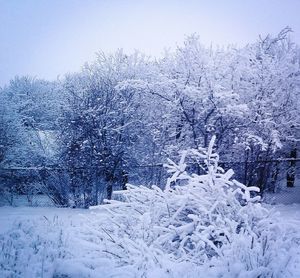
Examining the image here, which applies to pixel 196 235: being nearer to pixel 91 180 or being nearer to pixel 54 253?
pixel 54 253

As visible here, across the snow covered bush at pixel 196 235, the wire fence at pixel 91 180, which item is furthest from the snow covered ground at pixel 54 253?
the wire fence at pixel 91 180

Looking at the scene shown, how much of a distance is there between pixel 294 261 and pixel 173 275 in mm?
Result: 1744

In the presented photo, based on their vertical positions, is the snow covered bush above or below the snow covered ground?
above

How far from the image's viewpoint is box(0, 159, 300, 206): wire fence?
11.5 meters

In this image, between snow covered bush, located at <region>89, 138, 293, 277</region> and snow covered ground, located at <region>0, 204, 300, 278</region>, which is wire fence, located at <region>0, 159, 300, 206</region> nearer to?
snow covered ground, located at <region>0, 204, 300, 278</region>

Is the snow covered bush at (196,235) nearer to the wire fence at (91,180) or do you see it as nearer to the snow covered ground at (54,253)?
the snow covered ground at (54,253)

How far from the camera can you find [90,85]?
16.1 meters

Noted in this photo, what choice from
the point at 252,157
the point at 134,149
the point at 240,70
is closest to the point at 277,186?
the point at 252,157

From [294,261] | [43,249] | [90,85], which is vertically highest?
[90,85]

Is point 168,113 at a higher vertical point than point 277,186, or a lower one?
higher

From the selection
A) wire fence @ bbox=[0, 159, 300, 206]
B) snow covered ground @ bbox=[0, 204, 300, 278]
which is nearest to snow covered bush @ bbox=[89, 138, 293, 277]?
snow covered ground @ bbox=[0, 204, 300, 278]

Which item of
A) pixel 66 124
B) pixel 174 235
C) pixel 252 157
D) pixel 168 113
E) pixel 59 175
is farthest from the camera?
pixel 66 124

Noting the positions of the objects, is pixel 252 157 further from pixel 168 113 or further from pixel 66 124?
pixel 66 124

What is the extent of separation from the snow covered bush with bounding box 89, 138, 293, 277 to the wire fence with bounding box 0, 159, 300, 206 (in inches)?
213
